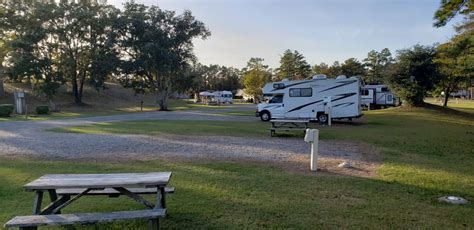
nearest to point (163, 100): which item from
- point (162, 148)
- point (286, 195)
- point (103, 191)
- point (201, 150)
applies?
point (162, 148)

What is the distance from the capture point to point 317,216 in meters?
4.14

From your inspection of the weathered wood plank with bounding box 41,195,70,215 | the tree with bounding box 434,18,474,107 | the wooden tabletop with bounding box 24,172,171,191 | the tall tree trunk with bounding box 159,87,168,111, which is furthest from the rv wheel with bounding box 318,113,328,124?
the tall tree trunk with bounding box 159,87,168,111

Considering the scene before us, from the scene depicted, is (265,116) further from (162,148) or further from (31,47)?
(31,47)

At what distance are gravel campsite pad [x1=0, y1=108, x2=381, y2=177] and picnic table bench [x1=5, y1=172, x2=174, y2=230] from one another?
383 cm

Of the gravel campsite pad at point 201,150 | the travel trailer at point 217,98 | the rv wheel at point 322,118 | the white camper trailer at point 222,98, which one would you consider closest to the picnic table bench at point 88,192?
the gravel campsite pad at point 201,150

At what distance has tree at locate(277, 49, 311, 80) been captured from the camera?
6297cm

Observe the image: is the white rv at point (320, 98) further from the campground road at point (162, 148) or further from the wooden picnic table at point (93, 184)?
the wooden picnic table at point (93, 184)

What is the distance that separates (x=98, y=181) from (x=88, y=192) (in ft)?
1.41

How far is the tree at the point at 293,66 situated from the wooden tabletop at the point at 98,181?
59707 mm

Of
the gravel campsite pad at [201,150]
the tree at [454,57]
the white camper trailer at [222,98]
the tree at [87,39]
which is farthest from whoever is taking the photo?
the white camper trailer at [222,98]

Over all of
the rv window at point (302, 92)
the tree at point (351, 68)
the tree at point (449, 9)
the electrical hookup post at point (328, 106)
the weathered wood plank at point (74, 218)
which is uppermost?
the tree at point (351, 68)

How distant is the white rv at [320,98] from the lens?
60.3 feet

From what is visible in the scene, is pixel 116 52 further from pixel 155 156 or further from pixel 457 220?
pixel 457 220

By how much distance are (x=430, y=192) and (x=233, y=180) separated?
3136 millimetres
